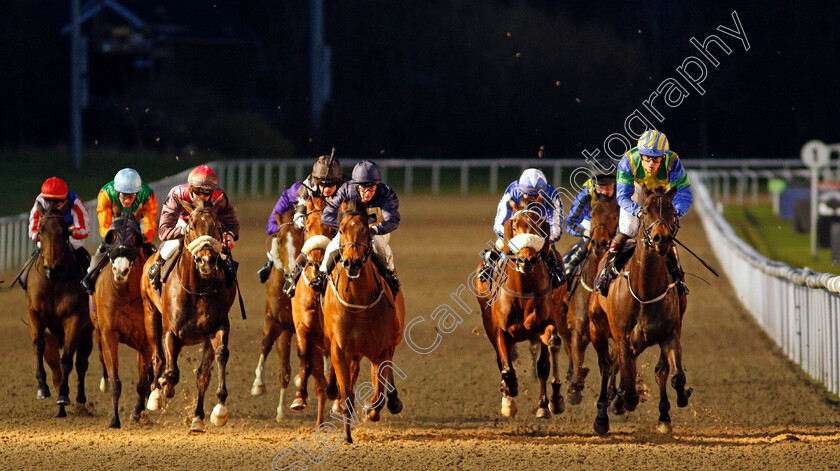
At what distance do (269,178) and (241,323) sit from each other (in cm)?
1693

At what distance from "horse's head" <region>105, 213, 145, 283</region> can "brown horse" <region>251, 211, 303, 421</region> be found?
101 centimetres

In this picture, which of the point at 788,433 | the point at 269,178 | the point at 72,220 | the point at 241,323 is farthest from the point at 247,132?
the point at 788,433

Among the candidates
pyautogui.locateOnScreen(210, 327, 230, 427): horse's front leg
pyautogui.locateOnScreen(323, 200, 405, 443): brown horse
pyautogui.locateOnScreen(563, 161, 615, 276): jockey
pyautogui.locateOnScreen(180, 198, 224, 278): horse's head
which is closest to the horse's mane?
pyautogui.locateOnScreen(323, 200, 405, 443): brown horse

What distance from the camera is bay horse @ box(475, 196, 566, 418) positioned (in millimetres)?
7902

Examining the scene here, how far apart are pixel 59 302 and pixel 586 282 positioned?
13.0ft

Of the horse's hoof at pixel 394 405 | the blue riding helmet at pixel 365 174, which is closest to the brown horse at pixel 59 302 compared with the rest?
the blue riding helmet at pixel 365 174

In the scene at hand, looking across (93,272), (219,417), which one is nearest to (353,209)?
(219,417)

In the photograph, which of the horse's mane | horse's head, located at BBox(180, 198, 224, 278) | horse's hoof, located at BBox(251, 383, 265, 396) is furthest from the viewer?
horse's hoof, located at BBox(251, 383, 265, 396)

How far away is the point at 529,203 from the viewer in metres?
8.05

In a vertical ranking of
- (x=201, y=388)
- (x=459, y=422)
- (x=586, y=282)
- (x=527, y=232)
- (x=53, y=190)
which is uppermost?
(x=53, y=190)

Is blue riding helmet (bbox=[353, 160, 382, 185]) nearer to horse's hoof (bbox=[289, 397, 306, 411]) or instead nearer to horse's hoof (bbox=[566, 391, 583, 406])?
horse's hoof (bbox=[289, 397, 306, 411])

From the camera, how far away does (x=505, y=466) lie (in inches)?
256

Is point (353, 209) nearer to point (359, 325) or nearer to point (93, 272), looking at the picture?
point (359, 325)

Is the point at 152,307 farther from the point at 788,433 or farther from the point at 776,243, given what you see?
the point at 776,243
